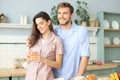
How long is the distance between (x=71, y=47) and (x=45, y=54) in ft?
0.91

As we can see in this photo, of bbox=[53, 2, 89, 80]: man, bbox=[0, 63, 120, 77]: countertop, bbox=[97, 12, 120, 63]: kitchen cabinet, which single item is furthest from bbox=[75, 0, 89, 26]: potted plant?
bbox=[53, 2, 89, 80]: man

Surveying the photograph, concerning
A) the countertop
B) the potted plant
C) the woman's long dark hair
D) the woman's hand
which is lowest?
the countertop

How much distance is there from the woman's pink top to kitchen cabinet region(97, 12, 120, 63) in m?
2.79

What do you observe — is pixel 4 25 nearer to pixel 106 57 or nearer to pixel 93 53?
pixel 93 53

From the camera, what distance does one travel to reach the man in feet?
6.34

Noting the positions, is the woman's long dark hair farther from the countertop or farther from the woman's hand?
the countertop

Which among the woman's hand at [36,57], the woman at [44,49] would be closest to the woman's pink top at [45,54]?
the woman at [44,49]

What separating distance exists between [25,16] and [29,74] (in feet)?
7.26

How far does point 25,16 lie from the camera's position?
391 centimetres

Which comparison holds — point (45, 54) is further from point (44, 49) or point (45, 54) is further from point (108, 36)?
point (108, 36)

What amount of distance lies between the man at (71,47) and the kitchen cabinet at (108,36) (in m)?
2.60

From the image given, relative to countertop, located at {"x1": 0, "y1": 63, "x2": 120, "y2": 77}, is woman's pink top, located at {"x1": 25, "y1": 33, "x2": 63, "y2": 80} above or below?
above

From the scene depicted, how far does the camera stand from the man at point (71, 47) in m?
1.93

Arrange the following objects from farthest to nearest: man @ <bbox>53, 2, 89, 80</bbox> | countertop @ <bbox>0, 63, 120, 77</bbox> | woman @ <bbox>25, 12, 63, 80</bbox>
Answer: countertop @ <bbox>0, 63, 120, 77</bbox> → man @ <bbox>53, 2, 89, 80</bbox> → woman @ <bbox>25, 12, 63, 80</bbox>
